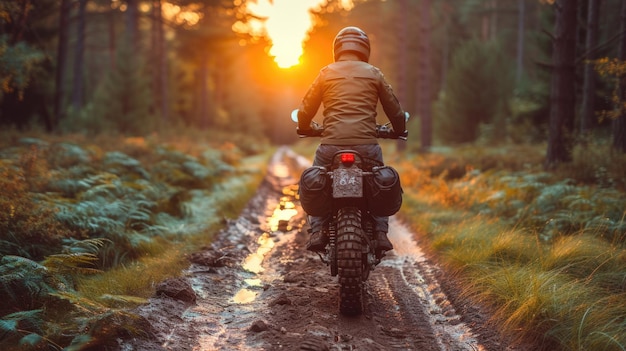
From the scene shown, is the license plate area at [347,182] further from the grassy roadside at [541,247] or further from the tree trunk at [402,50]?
the tree trunk at [402,50]

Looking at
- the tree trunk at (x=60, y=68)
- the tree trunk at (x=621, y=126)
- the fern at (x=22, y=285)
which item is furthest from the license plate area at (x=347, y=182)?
the tree trunk at (x=60, y=68)

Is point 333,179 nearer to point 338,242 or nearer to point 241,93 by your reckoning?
point 338,242

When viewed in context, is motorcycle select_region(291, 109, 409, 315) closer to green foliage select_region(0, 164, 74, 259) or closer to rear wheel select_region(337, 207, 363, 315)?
rear wheel select_region(337, 207, 363, 315)

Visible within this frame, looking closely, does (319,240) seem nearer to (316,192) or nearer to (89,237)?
(316,192)

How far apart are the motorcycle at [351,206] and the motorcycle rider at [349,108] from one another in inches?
5.1

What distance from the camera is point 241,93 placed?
53469 mm

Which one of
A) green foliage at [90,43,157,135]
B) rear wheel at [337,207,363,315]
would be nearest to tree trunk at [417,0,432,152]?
green foliage at [90,43,157,135]

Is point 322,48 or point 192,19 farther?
point 322,48

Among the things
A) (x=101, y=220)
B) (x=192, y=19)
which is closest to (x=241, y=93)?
(x=192, y=19)

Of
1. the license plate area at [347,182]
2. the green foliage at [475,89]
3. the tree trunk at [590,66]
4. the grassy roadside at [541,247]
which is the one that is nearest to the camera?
the grassy roadside at [541,247]

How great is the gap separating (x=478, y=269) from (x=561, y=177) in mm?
5645

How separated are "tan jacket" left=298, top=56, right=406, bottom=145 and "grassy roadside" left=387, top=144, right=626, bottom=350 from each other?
2041 millimetres

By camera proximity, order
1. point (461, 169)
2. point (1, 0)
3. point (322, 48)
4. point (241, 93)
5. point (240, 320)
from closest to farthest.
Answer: point (240, 320) → point (1, 0) → point (461, 169) → point (322, 48) → point (241, 93)

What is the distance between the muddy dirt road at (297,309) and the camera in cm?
401
